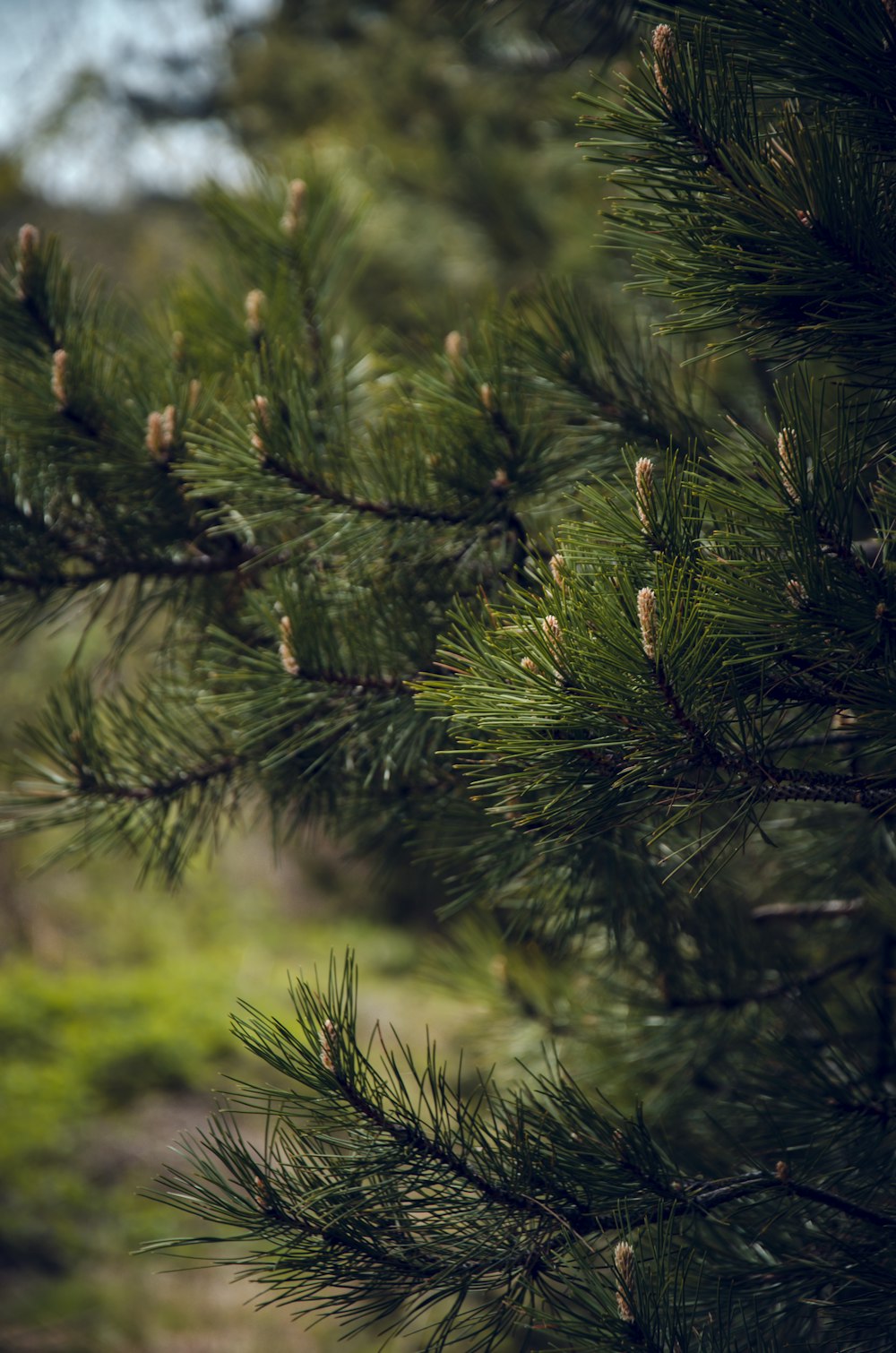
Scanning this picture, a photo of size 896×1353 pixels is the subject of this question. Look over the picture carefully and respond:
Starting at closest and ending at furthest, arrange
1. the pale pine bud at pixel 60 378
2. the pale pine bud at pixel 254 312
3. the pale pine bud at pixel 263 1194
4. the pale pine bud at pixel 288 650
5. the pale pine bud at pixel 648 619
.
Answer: the pale pine bud at pixel 648 619 < the pale pine bud at pixel 263 1194 < the pale pine bud at pixel 288 650 < the pale pine bud at pixel 60 378 < the pale pine bud at pixel 254 312

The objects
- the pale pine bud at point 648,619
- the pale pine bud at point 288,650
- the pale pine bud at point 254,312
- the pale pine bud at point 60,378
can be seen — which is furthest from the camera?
the pale pine bud at point 254,312

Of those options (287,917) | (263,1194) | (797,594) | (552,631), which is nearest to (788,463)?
(797,594)

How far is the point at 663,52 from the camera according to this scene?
0.90 meters

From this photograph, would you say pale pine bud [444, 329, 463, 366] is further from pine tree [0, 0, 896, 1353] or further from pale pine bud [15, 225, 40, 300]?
pale pine bud [15, 225, 40, 300]

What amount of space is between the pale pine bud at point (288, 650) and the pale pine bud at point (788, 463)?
1.88 feet

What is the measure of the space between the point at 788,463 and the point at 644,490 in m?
0.13

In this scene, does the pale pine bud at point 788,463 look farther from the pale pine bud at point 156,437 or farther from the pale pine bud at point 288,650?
the pale pine bud at point 156,437

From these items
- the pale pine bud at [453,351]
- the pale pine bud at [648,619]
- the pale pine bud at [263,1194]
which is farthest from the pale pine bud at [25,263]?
the pale pine bud at [263,1194]

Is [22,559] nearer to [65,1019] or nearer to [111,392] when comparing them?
[111,392]

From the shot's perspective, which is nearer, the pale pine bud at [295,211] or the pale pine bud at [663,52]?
the pale pine bud at [663,52]

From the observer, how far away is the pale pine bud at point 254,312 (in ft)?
4.73

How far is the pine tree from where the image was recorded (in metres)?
0.90

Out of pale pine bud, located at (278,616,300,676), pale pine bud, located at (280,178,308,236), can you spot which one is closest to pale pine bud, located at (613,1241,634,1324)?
pale pine bud, located at (278,616,300,676)

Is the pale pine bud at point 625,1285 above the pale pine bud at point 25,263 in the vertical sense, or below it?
below
